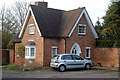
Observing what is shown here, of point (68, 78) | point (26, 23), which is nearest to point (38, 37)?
point (26, 23)

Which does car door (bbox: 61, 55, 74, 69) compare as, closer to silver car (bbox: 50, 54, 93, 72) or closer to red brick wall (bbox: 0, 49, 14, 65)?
silver car (bbox: 50, 54, 93, 72)

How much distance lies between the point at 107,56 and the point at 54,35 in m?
7.19

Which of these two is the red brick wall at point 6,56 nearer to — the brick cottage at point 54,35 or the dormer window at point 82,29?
the brick cottage at point 54,35

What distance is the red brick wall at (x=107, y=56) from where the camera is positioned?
24402 millimetres

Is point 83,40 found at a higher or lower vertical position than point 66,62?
higher

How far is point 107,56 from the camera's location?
25547 millimetres

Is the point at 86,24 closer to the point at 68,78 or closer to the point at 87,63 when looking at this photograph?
the point at 87,63

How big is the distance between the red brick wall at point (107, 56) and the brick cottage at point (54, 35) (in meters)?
0.94

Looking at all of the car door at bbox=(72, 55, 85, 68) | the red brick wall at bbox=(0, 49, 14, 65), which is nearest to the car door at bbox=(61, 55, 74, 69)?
the car door at bbox=(72, 55, 85, 68)

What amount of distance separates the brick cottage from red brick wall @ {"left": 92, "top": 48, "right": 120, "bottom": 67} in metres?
0.94

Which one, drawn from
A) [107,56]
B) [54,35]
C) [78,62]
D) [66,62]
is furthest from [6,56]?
[107,56]

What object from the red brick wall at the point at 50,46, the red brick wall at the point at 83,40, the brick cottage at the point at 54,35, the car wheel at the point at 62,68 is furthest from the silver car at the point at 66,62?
the red brick wall at the point at 83,40

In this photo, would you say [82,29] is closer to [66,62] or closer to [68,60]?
[68,60]

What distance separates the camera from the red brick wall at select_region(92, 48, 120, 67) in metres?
24.4
